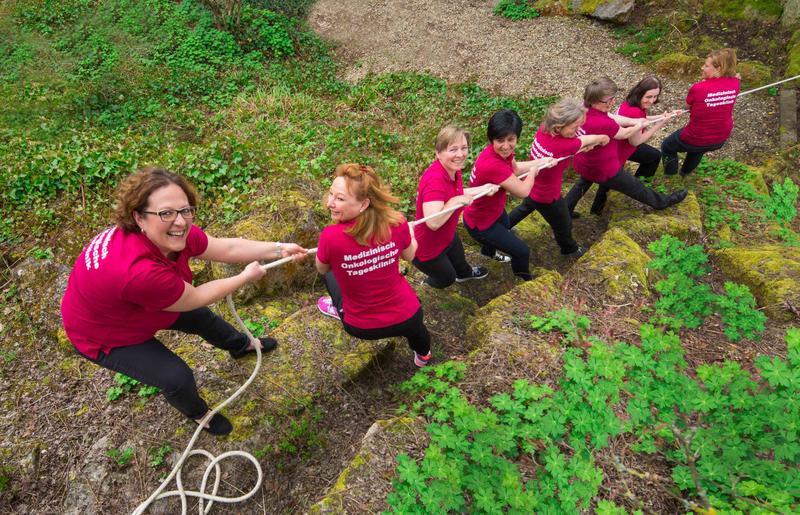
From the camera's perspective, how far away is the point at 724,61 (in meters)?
4.66

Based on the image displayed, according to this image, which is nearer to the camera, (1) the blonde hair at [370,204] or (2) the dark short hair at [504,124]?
(1) the blonde hair at [370,204]

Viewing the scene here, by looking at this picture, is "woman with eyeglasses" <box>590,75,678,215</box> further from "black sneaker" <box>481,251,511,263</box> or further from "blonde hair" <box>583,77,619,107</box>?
"black sneaker" <box>481,251,511,263</box>

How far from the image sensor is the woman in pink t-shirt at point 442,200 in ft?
11.2

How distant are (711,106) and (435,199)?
3.64 m

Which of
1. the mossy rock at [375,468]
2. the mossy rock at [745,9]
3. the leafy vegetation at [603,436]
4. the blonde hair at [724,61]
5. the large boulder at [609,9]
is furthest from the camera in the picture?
the large boulder at [609,9]

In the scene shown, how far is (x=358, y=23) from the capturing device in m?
11.4

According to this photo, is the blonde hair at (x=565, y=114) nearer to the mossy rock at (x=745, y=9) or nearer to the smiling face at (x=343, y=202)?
the smiling face at (x=343, y=202)

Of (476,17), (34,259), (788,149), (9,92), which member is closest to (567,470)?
(34,259)

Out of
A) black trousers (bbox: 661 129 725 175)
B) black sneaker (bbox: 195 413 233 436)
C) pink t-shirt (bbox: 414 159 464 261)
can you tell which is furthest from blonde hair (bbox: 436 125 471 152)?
black trousers (bbox: 661 129 725 175)

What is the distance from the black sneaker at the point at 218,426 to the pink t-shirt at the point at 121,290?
769 millimetres

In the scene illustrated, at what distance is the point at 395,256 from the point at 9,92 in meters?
9.22

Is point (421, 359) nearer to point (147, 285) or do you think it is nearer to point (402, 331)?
point (402, 331)

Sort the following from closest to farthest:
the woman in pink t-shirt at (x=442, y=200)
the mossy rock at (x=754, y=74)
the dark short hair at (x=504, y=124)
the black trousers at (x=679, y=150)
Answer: the woman in pink t-shirt at (x=442, y=200), the dark short hair at (x=504, y=124), the black trousers at (x=679, y=150), the mossy rock at (x=754, y=74)

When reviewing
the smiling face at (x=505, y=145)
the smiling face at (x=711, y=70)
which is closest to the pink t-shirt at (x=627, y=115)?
the smiling face at (x=711, y=70)
